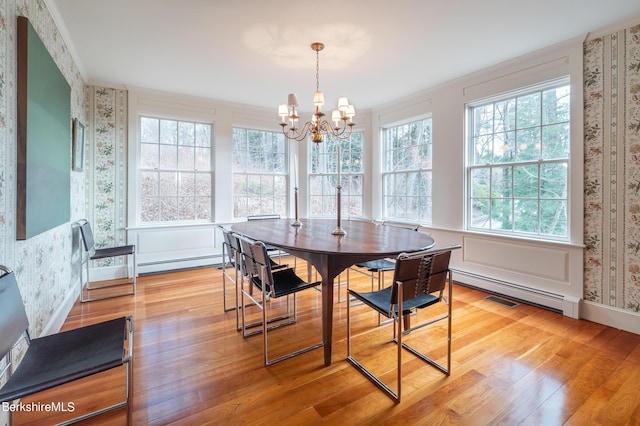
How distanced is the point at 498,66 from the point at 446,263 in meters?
2.71

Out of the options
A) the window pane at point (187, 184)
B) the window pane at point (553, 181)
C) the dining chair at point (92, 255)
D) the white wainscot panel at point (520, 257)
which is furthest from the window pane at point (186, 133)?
the window pane at point (553, 181)

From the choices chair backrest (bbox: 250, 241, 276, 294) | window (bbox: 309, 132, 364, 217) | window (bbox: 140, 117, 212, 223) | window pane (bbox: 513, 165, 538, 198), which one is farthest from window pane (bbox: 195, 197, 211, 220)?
window pane (bbox: 513, 165, 538, 198)

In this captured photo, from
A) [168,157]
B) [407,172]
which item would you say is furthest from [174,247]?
[407,172]

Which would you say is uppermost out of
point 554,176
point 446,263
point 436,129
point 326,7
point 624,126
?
point 326,7

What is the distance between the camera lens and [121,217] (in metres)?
4.01

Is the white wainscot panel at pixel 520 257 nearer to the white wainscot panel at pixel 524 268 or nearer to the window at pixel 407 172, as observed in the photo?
the white wainscot panel at pixel 524 268

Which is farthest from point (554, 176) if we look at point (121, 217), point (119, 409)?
point (121, 217)

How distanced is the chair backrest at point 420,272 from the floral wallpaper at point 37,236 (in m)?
2.01

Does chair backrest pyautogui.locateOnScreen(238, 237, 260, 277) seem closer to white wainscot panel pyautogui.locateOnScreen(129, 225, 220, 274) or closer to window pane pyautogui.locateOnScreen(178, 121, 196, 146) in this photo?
white wainscot panel pyautogui.locateOnScreen(129, 225, 220, 274)

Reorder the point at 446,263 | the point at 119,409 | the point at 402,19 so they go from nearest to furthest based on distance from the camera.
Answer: the point at 119,409
the point at 446,263
the point at 402,19

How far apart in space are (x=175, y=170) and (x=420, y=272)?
3925mm

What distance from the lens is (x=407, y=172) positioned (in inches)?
180

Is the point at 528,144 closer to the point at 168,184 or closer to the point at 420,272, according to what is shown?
the point at 420,272

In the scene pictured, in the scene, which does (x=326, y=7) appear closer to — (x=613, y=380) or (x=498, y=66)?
(x=498, y=66)
